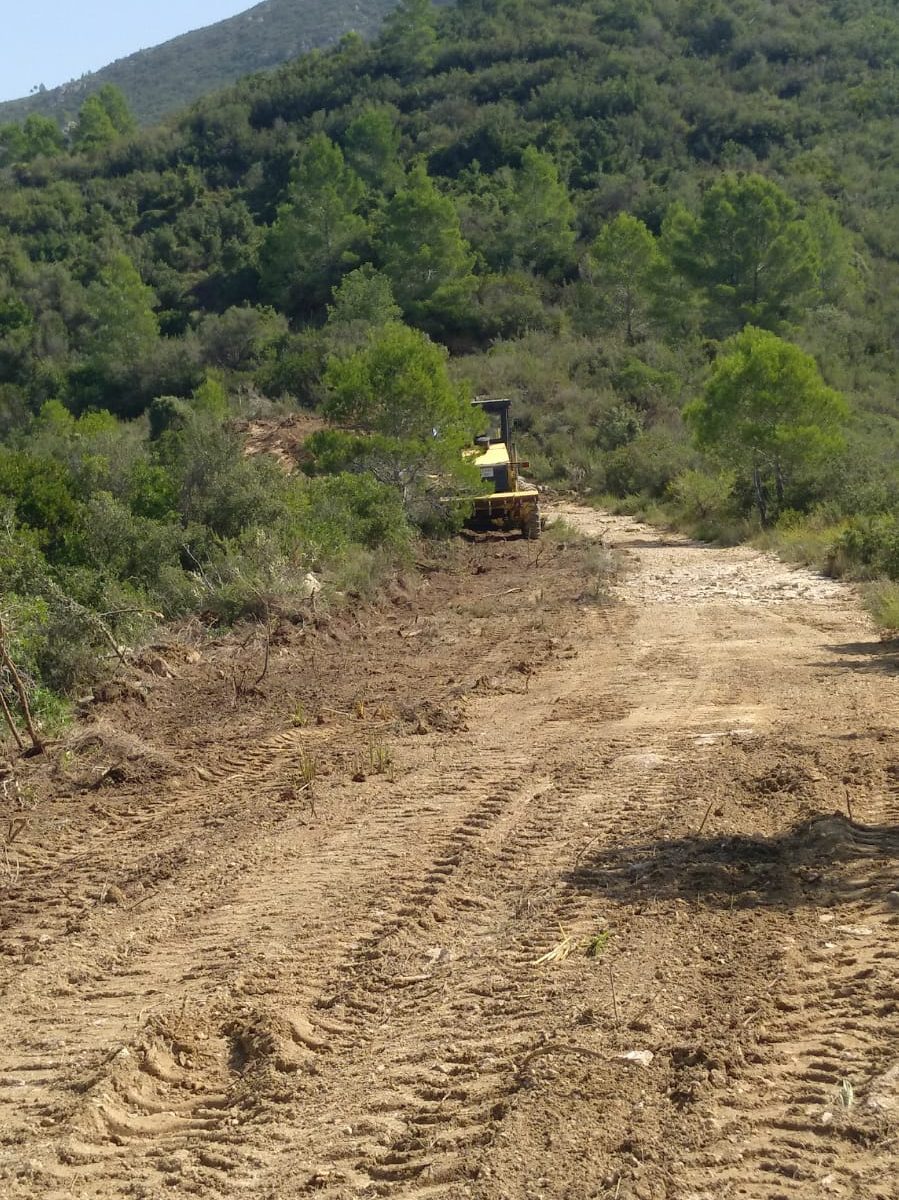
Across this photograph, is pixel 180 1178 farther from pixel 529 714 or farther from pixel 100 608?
pixel 100 608

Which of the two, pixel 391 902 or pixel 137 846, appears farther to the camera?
pixel 137 846

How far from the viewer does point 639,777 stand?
7.88m

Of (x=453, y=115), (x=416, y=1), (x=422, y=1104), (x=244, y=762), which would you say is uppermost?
(x=416, y=1)

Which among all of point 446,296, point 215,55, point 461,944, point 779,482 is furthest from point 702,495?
point 215,55

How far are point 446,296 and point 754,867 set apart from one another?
1874 inches

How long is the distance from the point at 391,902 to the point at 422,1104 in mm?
1927

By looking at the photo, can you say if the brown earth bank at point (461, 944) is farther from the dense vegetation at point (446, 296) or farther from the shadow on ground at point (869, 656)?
the dense vegetation at point (446, 296)

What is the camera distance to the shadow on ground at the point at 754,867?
568cm

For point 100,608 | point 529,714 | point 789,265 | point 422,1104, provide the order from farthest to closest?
point 789,265 → point 100,608 → point 529,714 → point 422,1104

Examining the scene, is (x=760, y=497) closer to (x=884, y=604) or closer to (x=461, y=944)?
(x=884, y=604)

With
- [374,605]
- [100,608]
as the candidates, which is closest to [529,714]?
[100,608]

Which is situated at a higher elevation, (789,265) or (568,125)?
(568,125)

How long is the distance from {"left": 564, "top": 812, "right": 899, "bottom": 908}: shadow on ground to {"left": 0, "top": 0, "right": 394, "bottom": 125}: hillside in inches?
6077

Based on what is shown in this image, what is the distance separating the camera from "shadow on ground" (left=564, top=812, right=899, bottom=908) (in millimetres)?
5684
